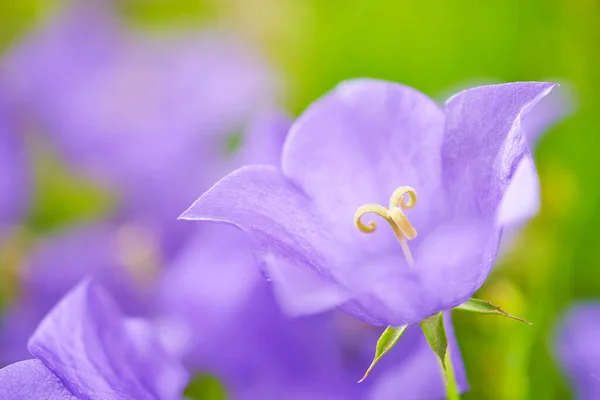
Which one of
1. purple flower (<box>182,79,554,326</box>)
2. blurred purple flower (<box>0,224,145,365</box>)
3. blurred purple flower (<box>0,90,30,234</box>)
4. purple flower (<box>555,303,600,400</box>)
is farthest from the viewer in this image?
blurred purple flower (<box>0,90,30,234</box>)

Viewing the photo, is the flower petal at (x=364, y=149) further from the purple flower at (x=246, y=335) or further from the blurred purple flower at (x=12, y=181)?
the blurred purple flower at (x=12, y=181)

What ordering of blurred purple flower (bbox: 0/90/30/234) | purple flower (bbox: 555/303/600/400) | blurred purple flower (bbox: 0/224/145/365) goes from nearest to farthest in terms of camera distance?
1. purple flower (bbox: 555/303/600/400)
2. blurred purple flower (bbox: 0/224/145/365)
3. blurred purple flower (bbox: 0/90/30/234)

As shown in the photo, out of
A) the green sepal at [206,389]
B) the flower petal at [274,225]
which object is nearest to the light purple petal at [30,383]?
the flower petal at [274,225]

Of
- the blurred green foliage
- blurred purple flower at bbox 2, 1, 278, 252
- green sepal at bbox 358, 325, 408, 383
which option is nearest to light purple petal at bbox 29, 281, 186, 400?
green sepal at bbox 358, 325, 408, 383

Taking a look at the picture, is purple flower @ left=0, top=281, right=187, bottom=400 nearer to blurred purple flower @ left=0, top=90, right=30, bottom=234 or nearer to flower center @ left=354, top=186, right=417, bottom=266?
flower center @ left=354, top=186, right=417, bottom=266

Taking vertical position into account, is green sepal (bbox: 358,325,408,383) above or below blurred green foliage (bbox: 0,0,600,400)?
above

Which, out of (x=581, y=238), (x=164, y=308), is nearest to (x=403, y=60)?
(x=581, y=238)
